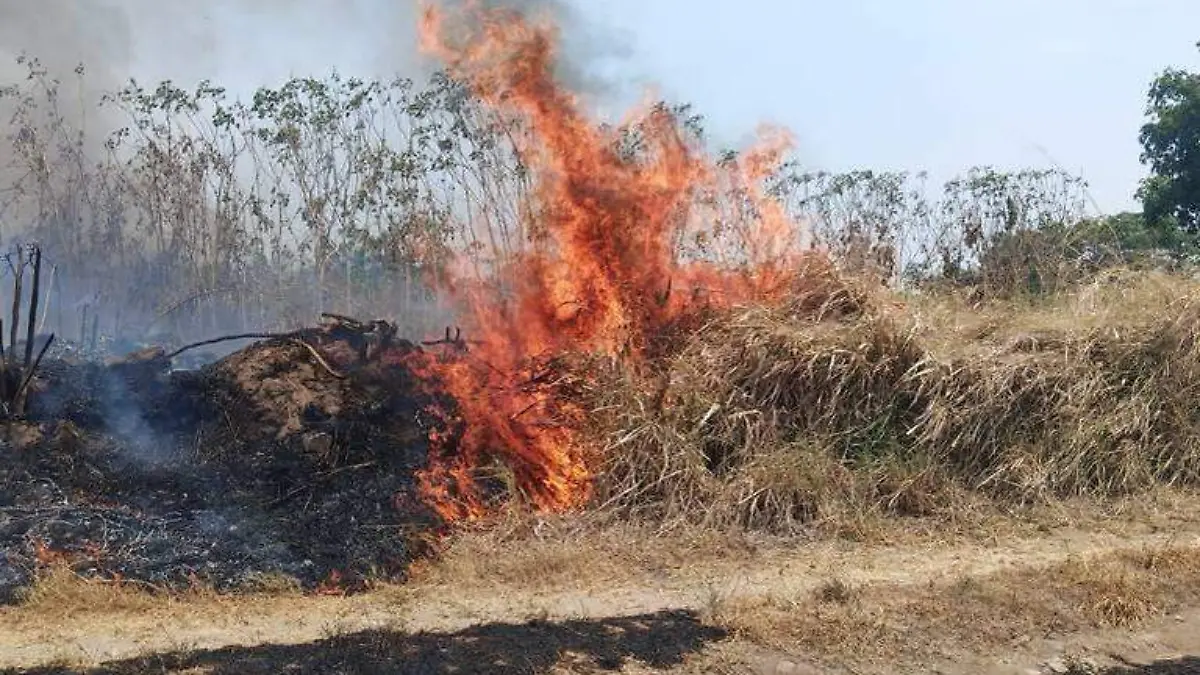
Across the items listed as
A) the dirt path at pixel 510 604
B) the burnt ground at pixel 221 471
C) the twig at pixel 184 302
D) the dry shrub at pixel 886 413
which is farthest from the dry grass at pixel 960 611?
the twig at pixel 184 302

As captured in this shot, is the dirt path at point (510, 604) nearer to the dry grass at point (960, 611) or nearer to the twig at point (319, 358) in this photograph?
the dry grass at point (960, 611)

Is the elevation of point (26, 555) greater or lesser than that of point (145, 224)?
lesser

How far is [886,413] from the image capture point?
9.11 metres

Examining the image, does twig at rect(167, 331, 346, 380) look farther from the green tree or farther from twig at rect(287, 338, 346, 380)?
the green tree

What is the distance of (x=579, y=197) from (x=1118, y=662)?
6.18 meters

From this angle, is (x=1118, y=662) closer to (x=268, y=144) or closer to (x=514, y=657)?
(x=514, y=657)

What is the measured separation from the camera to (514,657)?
5.02 m

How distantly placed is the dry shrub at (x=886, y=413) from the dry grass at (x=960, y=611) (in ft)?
5.96

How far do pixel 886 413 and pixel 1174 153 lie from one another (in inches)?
436

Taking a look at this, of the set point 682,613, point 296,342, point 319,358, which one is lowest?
point 682,613

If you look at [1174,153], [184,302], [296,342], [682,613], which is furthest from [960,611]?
[1174,153]

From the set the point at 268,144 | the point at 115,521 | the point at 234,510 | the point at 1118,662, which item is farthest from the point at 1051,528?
the point at 268,144

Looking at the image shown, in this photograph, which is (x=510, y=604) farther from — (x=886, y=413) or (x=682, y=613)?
(x=886, y=413)

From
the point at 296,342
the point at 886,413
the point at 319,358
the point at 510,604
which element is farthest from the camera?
the point at 296,342
